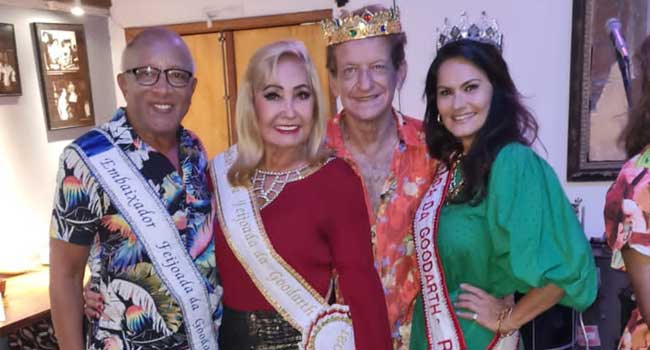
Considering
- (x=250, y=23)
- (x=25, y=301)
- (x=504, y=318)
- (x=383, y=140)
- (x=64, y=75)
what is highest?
(x=250, y=23)

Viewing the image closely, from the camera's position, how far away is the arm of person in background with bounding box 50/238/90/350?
127cm

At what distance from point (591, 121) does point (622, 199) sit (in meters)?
1.66

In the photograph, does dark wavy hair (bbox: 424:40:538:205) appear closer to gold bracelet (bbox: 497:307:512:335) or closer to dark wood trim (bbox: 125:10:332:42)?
gold bracelet (bbox: 497:307:512:335)

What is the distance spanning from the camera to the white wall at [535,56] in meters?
2.69

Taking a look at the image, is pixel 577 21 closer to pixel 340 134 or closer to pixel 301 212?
pixel 340 134

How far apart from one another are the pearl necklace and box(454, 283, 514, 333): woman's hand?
0.48 metres

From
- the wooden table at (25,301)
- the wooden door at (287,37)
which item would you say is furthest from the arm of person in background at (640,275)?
the wooden door at (287,37)

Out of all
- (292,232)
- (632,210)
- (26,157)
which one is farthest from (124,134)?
(26,157)

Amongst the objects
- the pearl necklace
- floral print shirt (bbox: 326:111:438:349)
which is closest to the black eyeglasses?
the pearl necklace

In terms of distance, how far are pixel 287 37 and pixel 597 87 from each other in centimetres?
196

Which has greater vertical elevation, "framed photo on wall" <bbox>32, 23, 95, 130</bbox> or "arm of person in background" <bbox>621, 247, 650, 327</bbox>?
"framed photo on wall" <bbox>32, 23, 95, 130</bbox>

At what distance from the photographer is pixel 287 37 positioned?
145 inches

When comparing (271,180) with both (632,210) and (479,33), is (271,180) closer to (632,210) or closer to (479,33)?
(479,33)

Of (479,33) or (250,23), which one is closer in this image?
(479,33)
